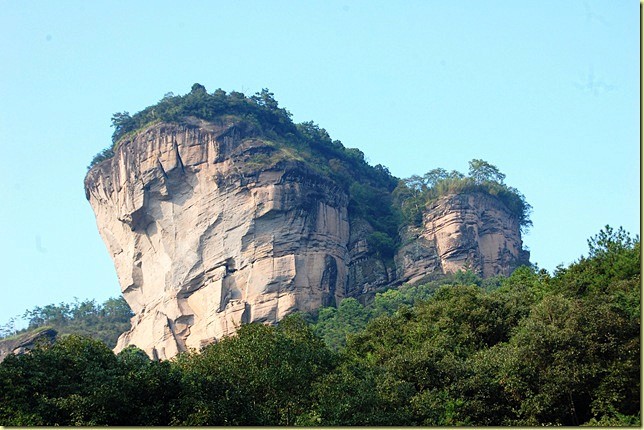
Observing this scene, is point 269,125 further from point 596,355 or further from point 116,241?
point 596,355

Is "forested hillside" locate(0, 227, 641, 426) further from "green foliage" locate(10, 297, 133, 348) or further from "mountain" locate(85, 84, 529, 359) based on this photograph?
"green foliage" locate(10, 297, 133, 348)

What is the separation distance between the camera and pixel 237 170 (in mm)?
55656

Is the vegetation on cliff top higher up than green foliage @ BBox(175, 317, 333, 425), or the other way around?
the vegetation on cliff top

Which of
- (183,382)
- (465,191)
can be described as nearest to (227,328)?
(465,191)

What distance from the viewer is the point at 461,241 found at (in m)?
59.8

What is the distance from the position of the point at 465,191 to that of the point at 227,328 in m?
18.6

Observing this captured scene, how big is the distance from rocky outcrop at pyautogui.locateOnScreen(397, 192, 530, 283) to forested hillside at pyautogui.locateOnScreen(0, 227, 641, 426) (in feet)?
110

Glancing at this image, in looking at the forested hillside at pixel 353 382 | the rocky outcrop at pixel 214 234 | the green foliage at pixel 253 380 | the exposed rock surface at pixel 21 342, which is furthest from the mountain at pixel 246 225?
the forested hillside at pixel 353 382

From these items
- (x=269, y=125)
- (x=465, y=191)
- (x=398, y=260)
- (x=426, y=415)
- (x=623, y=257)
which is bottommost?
(x=426, y=415)

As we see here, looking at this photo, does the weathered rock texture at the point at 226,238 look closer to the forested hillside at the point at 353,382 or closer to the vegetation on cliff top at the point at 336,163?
the vegetation on cliff top at the point at 336,163

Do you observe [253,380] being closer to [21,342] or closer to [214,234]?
[214,234]

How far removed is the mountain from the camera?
53750 millimetres

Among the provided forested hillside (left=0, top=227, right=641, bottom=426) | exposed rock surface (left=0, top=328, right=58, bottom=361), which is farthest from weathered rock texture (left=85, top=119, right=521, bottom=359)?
forested hillside (left=0, top=227, right=641, bottom=426)

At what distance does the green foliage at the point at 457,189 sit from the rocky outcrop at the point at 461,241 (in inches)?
23.0
